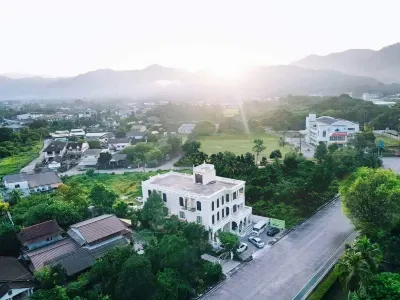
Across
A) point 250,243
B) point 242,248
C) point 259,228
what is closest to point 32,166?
point 259,228

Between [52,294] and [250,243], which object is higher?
[52,294]

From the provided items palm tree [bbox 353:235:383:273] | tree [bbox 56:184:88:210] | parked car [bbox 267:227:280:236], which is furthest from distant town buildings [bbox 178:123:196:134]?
palm tree [bbox 353:235:383:273]

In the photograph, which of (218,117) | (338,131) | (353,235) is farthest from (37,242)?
(218,117)

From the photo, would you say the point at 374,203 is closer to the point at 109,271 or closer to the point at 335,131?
the point at 109,271

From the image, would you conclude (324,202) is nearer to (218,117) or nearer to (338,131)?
(338,131)

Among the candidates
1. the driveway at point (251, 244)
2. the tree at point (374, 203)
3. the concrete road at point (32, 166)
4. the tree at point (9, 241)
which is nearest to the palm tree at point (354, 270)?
the tree at point (374, 203)
